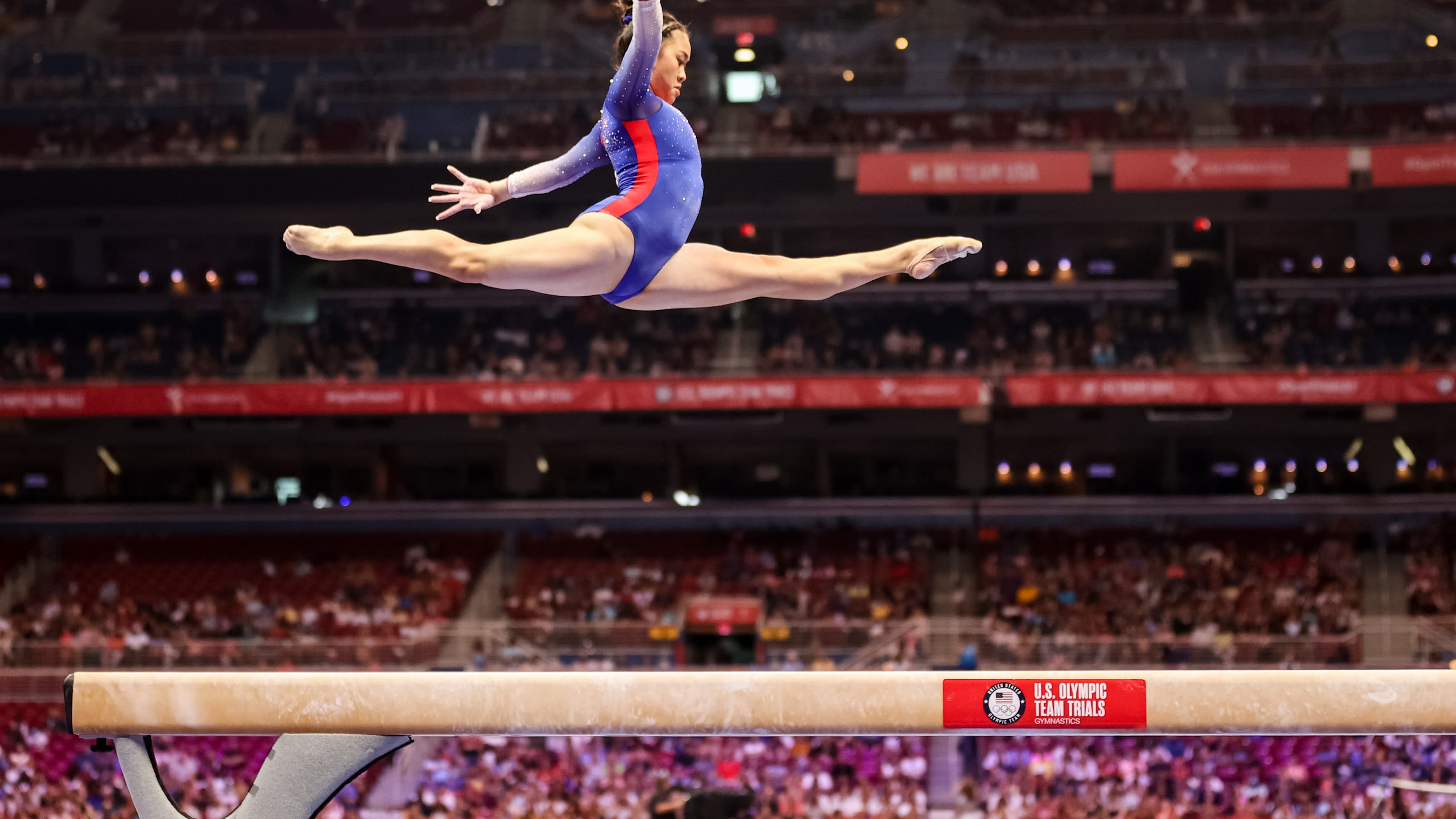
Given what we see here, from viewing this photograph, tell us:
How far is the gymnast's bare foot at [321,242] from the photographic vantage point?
387 centimetres

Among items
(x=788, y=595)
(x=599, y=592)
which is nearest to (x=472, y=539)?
(x=599, y=592)

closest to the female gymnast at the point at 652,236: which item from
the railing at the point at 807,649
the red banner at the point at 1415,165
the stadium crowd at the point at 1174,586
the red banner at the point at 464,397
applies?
the railing at the point at 807,649

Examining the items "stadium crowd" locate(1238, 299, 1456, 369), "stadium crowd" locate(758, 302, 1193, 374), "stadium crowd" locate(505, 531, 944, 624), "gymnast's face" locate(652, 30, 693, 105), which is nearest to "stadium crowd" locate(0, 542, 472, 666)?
"stadium crowd" locate(505, 531, 944, 624)

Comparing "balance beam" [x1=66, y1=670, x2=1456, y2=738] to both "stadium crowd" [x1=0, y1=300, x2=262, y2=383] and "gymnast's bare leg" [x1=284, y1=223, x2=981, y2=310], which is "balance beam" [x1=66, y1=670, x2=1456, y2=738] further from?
"stadium crowd" [x1=0, y1=300, x2=262, y2=383]

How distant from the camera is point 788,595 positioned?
60.3 feet

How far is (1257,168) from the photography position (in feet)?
60.5

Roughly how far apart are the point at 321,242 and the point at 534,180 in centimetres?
113

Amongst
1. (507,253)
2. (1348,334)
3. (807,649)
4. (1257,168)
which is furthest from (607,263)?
(1348,334)

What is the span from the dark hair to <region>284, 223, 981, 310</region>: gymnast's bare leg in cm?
66

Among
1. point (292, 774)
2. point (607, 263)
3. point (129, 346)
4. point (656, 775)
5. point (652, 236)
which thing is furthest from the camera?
point (129, 346)

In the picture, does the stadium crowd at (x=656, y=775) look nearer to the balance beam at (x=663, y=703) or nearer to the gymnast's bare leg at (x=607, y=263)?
the balance beam at (x=663, y=703)

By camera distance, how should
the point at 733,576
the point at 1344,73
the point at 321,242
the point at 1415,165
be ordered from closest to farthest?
the point at 321,242 → the point at 1415,165 → the point at 733,576 → the point at 1344,73

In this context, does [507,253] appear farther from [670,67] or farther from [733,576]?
[733,576]

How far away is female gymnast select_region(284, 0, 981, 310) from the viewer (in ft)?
13.5
